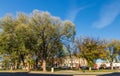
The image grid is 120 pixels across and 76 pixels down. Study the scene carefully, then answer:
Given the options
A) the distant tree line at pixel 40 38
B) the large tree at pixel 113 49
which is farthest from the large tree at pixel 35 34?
the large tree at pixel 113 49

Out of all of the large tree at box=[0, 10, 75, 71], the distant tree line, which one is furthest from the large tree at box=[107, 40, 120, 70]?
the large tree at box=[0, 10, 75, 71]

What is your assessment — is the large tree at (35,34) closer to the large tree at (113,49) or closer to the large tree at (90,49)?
the large tree at (90,49)

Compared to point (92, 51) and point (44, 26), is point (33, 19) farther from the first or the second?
point (92, 51)

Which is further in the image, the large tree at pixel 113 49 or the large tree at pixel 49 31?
the large tree at pixel 113 49

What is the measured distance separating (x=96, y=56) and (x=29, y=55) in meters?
18.6

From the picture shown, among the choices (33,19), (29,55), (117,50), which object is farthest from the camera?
(117,50)

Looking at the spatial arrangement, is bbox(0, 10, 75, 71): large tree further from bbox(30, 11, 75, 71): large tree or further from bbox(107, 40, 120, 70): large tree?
bbox(107, 40, 120, 70): large tree

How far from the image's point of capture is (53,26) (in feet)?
199

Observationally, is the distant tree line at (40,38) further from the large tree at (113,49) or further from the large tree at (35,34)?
the large tree at (113,49)

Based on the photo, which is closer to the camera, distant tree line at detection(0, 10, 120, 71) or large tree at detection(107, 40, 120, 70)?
distant tree line at detection(0, 10, 120, 71)

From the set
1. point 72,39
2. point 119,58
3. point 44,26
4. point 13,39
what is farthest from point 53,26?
point 119,58

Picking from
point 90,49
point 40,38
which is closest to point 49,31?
point 40,38

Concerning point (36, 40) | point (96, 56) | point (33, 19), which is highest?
point (33, 19)

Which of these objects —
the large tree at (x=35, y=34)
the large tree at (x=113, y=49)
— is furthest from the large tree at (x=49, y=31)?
the large tree at (x=113, y=49)
